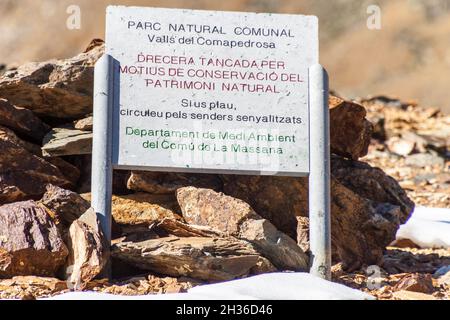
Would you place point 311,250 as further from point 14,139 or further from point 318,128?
point 14,139

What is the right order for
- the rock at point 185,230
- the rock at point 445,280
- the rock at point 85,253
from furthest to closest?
the rock at point 445,280, the rock at point 185,230, the rock at point 85,253

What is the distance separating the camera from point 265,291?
6445mm

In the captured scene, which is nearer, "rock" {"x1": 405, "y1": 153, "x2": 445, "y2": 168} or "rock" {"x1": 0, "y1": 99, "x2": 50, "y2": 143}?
"rock" {"x1": 0, "y1": 99, "x2": 50, "y2": 143}

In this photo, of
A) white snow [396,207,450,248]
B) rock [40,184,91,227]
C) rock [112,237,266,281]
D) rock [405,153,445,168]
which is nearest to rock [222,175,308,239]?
rock [112,237,266,281]

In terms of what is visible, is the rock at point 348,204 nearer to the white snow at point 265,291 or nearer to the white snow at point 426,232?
the white snow at point 265,291

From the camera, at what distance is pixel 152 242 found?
7355mm

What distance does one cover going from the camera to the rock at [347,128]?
30.6ft

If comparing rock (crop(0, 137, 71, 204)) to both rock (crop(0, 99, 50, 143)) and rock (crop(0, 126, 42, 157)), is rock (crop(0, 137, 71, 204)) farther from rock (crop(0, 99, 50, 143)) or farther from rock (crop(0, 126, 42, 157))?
rock (crop(0, 99, 50, 143))

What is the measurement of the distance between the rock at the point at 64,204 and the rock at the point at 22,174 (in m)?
0.38

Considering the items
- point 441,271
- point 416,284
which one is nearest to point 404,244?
point 441,271

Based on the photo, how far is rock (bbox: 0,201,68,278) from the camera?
23.1ft

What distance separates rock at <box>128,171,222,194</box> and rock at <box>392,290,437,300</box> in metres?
2.31

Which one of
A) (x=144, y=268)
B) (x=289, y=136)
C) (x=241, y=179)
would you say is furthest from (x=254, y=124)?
(x=144, y=268)

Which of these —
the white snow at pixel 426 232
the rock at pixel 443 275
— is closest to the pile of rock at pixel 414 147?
the white snow at pixel 426 232
